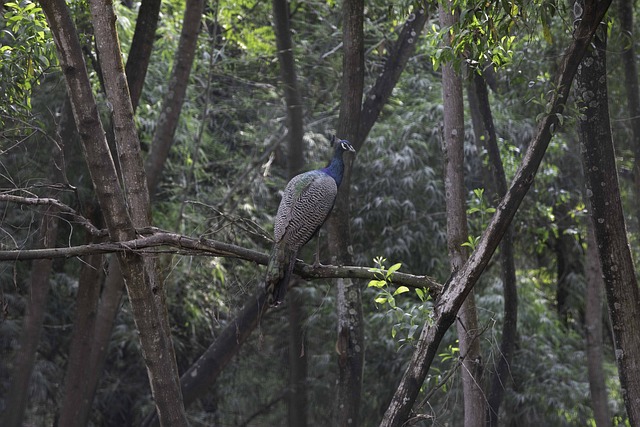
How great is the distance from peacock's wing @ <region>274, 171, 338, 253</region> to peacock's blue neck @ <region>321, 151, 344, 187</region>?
6.8 inches

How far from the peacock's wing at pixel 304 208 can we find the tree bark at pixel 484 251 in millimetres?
857

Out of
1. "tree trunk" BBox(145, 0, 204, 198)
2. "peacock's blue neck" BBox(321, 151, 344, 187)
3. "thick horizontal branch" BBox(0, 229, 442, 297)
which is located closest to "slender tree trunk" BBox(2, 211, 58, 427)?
"tree trunk" BBox(145, 0, 204, 198)

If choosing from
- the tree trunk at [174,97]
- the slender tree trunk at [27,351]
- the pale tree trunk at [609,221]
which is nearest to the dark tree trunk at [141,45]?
the tree trunk at [174,97]

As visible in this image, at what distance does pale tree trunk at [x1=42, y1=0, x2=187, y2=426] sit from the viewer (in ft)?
14.0

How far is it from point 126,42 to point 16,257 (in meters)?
5.41

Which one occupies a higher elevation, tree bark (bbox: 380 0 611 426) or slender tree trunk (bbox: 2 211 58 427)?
tree bark (bbox: 380 0 611 426)

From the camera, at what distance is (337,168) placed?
555 cm

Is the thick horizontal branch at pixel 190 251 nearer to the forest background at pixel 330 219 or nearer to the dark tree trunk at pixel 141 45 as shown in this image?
the forest background at pixel 330 219

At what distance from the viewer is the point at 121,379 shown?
10.6m

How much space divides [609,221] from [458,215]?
1.14m

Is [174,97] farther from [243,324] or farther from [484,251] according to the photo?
[484,251]

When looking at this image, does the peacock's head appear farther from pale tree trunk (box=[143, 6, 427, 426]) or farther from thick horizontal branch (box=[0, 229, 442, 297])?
pale tree trunk (box=[143, 6, 427, 426])

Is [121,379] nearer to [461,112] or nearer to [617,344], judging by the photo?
[461,112]

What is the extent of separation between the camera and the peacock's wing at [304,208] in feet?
15.0
